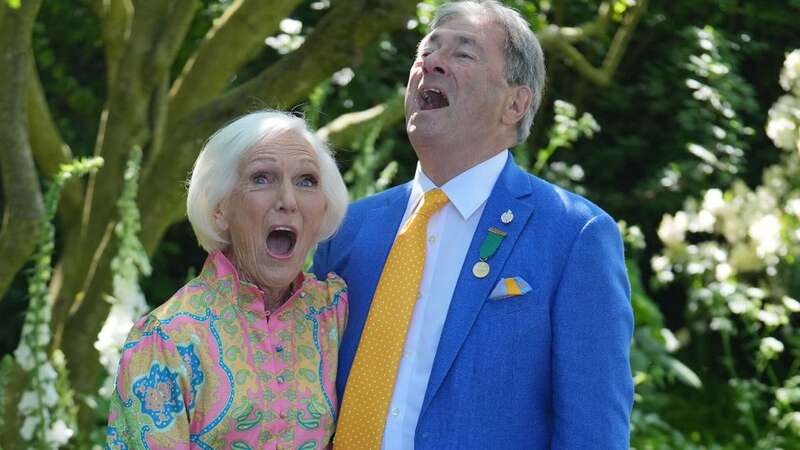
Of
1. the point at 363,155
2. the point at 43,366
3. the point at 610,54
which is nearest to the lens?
the point at 43,366

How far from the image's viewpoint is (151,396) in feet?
7.14

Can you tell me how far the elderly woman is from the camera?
2.21 m

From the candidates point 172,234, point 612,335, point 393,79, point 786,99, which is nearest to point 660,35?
point 393,79

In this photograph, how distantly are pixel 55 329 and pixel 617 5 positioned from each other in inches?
89.3

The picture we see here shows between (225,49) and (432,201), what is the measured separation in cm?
208

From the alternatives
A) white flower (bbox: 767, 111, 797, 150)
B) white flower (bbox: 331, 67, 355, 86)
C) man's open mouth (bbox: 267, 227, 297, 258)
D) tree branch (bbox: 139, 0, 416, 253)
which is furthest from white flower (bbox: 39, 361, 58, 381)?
white flower (bbox: 767, 111, 797, 150)

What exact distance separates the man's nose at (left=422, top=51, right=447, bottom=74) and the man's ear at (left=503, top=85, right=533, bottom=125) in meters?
0.15

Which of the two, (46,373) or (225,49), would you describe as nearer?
(46,373)

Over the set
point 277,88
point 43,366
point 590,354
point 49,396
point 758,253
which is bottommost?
point 758,253

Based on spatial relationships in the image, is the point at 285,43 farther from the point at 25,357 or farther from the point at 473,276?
the point at 473,276

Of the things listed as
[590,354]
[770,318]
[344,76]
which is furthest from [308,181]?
[344,76]

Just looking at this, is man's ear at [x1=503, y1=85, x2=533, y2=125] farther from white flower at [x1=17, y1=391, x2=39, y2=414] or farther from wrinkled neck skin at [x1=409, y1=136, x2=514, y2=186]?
white flower at [x1=17, y1=391, x2=39, y2=414]

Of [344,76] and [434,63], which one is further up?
[434,63]

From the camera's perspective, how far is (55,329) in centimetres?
443
